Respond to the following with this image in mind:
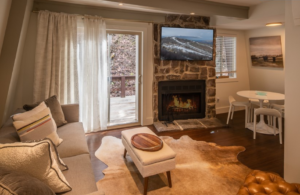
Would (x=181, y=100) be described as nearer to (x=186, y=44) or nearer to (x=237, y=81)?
(x=186, y=44)

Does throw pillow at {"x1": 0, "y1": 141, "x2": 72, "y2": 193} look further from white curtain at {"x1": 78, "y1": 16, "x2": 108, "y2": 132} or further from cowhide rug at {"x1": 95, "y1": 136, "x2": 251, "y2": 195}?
white curtain at {"x1": 78, "y1": 16, "x2": 108, "y2": 132}

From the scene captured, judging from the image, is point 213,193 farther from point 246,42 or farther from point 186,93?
point 246,42

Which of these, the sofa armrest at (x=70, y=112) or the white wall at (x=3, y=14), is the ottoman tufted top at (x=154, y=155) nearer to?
the sofa armrest at (x=70, y=112)

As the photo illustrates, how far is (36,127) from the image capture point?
7.00 feet

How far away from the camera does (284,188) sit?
1536 mm

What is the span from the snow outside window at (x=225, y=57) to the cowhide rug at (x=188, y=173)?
2648 mm

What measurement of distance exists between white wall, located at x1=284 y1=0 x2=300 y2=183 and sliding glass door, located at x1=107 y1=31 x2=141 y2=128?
9.12 feet

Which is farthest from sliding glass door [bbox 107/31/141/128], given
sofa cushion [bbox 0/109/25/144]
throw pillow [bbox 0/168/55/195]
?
throw pillow [bbox 0/168/55/195]

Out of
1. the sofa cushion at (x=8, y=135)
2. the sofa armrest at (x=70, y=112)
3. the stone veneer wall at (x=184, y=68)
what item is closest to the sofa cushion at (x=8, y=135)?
the sofa cushion at (x=8, y=135)

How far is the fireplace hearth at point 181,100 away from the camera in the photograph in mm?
4590

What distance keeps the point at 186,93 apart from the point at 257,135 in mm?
1747

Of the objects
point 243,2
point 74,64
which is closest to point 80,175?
point 74,64

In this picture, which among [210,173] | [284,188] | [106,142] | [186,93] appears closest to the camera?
[284,188]

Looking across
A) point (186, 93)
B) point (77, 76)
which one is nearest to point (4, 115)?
point (77, 76)
